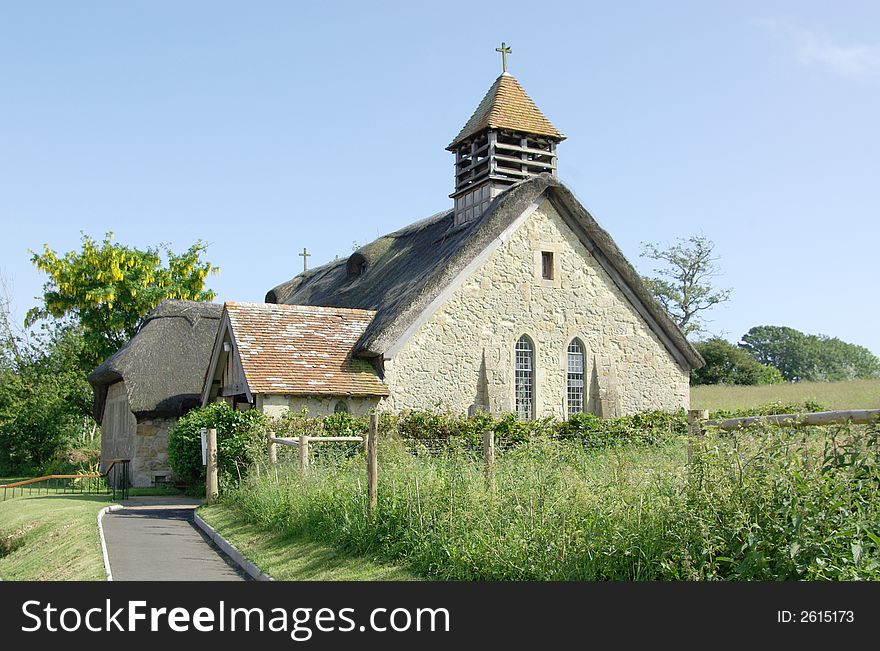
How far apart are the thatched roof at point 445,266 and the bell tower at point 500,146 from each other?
4.21 ft

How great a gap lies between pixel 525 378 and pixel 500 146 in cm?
753

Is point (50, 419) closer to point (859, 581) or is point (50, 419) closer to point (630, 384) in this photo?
point (630, 384)

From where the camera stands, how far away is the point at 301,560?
1123 cm

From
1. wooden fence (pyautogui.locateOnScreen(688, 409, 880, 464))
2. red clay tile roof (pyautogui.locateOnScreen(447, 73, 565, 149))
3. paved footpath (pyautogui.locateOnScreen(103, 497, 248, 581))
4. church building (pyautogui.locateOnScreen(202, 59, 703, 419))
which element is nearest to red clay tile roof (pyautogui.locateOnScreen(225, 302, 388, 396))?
church building (pyautogui.locateOnScreen(202, 59, 703, 419))

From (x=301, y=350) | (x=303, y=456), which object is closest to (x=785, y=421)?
(x=303, y=456)

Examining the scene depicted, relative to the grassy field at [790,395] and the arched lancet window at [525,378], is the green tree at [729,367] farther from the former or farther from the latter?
the arched lancet window at [525,378]

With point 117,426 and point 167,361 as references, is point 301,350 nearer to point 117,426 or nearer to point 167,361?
point 167,361

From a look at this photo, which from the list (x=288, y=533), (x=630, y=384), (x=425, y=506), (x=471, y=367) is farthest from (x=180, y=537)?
(x=630, y=384)

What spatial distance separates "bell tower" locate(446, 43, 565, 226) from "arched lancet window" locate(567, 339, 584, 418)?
16.2 feet

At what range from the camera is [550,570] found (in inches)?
316

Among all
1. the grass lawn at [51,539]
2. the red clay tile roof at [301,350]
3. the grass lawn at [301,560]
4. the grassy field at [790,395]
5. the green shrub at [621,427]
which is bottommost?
the grass lawn at [51,539]

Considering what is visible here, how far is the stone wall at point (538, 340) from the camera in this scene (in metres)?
23.5

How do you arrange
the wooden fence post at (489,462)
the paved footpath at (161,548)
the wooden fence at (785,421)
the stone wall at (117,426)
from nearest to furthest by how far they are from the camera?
the wooden fence at (785,421)
the wooden fence post at (489,462)
the paved footpath at (161,548)
the stone wall at (117,426)

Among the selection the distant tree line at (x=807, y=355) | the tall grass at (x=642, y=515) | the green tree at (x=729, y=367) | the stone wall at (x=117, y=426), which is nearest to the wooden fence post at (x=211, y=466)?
the tall grass at (x=642, y=515)
